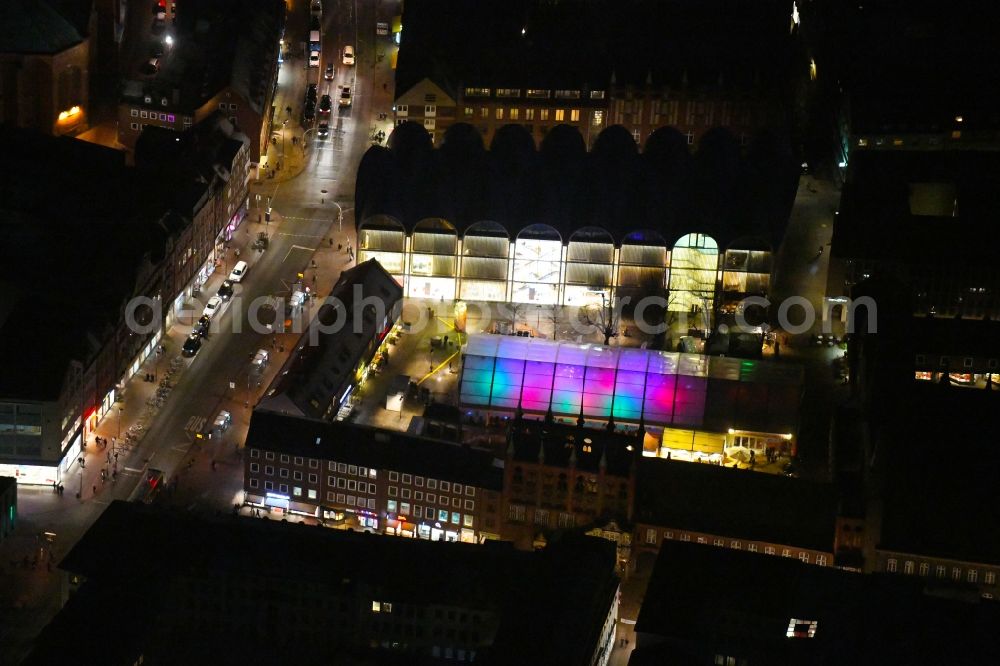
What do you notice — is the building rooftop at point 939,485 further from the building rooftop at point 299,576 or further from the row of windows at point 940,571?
the building rooftop at point 299,576

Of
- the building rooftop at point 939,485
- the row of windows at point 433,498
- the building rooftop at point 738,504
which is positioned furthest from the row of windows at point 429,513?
the building rooftop at point 939,485

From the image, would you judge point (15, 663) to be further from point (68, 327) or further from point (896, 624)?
point (896, 624)

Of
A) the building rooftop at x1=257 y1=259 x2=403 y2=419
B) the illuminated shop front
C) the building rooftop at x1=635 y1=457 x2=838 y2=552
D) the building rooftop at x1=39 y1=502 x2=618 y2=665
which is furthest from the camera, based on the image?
the illuminated shop front

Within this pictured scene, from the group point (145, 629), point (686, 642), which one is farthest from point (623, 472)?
point (145, 629)

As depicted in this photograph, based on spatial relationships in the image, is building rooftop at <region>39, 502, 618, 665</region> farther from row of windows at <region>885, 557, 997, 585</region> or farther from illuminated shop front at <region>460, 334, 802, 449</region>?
illuminated shop front at <region>460, 334, 802, 449</region>

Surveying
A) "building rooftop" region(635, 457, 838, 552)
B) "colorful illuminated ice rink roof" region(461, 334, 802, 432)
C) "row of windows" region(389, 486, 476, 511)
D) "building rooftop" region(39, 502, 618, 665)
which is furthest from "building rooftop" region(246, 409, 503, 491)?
"colorful illuminated ice rink roof" region(461, 334, 802, 432)
